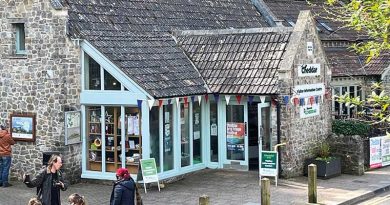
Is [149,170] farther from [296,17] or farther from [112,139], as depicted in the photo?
[296,17]

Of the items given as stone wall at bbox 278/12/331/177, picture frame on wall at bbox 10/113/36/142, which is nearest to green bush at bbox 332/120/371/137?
stone wall at bbox 278/12/331/177

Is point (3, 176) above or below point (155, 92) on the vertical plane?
below

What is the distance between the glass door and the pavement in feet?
1.96

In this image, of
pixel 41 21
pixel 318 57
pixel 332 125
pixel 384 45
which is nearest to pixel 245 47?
pixel 318 57

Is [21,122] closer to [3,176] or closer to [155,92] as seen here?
[3,176]

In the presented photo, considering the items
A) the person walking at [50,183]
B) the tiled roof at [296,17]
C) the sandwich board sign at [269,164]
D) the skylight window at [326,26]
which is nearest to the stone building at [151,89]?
the sandwich board sign at [269,164]

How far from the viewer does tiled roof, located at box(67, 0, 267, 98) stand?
758 inches

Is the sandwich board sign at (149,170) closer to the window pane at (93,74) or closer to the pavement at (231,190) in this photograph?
the pavement at (231,190)

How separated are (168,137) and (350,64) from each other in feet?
45.8

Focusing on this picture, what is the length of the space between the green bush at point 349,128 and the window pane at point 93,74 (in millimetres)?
8655

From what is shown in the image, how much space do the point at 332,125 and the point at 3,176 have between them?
11.2 m

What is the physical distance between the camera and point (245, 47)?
22.1m

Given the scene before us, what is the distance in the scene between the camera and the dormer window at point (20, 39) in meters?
20.4

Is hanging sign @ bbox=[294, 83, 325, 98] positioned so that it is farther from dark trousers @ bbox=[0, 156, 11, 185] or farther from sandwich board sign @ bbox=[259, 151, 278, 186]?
dark trousers @ bbox=[0, 156, 11, 185]
